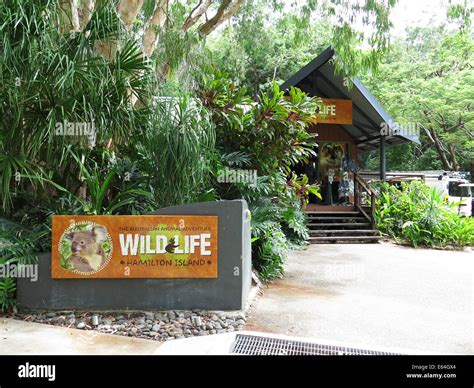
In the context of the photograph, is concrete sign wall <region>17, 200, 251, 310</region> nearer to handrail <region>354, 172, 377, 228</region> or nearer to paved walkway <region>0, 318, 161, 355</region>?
paved walkway <region>0, 318, 161, 355</region>

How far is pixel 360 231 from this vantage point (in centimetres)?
1244

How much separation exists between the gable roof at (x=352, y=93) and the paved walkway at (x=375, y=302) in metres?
5.05

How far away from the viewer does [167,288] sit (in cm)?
534

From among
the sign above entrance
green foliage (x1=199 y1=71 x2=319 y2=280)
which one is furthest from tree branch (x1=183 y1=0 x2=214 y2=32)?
the sign above entrance

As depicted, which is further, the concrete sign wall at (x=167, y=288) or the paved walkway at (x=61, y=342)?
the concrete sign wall at (x=167, y=288)

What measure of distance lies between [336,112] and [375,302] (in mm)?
8429

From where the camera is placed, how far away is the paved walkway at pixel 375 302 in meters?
4.63

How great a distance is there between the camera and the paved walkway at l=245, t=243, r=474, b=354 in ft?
15.2

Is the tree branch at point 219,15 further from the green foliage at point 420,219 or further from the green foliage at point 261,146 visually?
the green foliage at point 420,219

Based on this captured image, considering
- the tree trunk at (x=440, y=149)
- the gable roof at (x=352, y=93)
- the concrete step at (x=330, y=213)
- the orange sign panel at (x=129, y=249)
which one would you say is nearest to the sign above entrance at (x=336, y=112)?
the gable roof at (x=352, y=93)

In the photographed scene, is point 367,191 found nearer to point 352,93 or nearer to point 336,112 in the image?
point 336,112

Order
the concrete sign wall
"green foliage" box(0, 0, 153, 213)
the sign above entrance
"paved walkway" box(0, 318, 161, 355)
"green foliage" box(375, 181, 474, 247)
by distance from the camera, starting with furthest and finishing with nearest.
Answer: the sign above entrance, "green foliage" box(375, 181, 474, 247), the concrete sign wall, "green foliage" box(0, 0, 153, 213), "paved walkway" box(0, 318, 161, 355)

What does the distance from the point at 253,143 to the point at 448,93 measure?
1762 centimetres

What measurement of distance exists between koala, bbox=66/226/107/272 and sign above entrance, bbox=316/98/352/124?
367 inches
